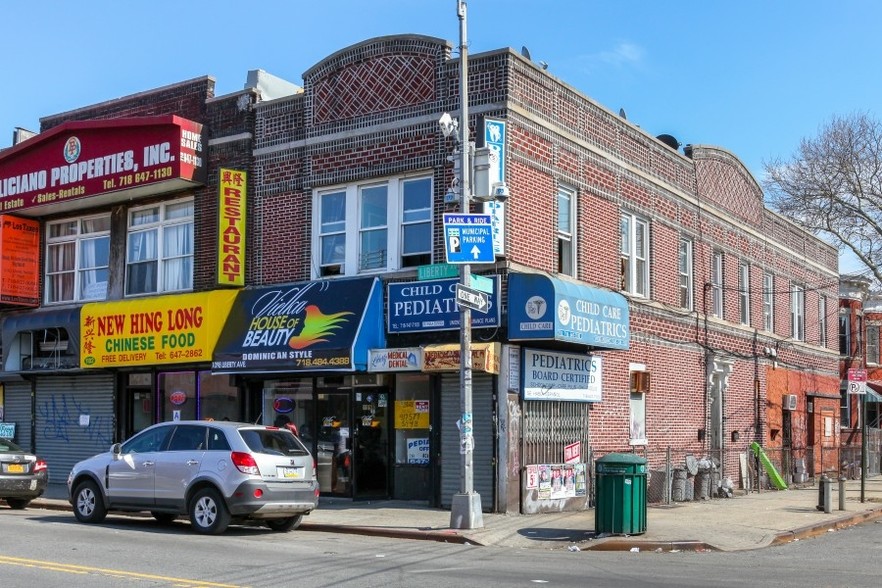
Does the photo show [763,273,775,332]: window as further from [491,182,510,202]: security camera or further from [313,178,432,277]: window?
[491,182,510,202]: security camera

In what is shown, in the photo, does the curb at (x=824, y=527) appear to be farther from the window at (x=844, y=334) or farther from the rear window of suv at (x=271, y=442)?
the window at (x=844, y=334)

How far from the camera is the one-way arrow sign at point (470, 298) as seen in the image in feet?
48.8

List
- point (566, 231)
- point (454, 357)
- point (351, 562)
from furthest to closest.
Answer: point (566, 231), point (454, 357), point (351, 562)

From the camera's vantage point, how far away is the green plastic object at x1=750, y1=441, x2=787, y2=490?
85.0 ft

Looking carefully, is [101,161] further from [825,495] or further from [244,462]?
[825,495]

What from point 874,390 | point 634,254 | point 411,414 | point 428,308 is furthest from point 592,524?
point 874,390

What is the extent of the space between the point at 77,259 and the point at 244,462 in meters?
11.7

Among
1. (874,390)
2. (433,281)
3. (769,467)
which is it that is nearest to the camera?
(433,281)

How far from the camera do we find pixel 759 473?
2573 cm

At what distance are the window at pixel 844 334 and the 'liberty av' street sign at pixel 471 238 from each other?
29590mm

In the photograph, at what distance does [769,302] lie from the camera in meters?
30.1

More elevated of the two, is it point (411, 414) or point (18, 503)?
point (411, 414)

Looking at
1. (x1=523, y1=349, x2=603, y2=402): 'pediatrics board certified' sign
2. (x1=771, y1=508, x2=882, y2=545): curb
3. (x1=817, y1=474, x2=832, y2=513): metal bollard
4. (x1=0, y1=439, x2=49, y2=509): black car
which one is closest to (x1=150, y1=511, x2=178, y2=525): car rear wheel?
(x1=0, y1=439, x2=49, y2=509): black car

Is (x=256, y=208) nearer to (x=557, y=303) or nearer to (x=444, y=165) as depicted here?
(x=444, y=165)
